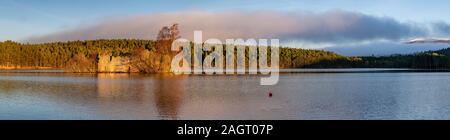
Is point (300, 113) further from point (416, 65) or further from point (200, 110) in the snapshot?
point (416, 65)

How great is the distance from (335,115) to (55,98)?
15.9 metres

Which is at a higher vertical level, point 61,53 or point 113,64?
point 61,53

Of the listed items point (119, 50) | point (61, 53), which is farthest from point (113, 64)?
point (61, 53)

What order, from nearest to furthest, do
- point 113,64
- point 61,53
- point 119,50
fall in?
point 113,64, point 119,50, point 61,53

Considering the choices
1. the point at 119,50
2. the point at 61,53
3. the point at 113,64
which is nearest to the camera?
the point at 113,64

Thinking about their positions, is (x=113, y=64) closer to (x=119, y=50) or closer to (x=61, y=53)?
(x=119, y=50)

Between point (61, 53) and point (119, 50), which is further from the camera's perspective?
point (61, 53)

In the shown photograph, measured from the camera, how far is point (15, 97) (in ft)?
93.1

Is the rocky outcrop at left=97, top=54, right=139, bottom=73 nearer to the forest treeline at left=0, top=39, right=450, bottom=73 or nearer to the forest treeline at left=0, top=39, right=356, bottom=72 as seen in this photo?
the forest treeline at left=0, top=39, right=450, bottom=73

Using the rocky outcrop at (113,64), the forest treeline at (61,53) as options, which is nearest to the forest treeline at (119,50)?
the forest treeline at (61,53)

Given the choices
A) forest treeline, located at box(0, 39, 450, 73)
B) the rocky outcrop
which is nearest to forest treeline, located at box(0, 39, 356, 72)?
forest treeline, located at box(0, 39, 450, 73)
